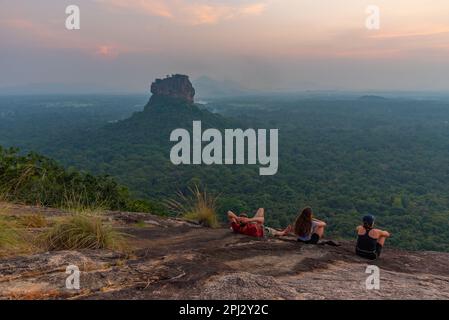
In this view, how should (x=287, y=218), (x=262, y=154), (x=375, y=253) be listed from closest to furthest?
(x=375, y=253)
(x=287, y=218)
(x=262, y=154)

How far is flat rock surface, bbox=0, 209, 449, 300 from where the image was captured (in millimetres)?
2873

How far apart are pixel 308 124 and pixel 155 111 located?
43.5m

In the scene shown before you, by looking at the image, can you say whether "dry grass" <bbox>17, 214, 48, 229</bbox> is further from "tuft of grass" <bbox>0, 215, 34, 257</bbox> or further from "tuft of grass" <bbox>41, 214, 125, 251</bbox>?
"tuft of grass" <bbox>41, 214, 125, 251</bbox>

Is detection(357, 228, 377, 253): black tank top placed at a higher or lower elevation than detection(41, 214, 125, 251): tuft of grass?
lower

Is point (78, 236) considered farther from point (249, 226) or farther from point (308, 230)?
point (308, 230)

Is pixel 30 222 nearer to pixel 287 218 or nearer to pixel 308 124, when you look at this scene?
pixel 287 218

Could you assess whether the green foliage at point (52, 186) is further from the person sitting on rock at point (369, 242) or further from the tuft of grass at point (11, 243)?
the person sitting on rock at point (369, 242)

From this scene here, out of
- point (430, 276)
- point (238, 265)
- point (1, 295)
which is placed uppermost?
point (1, 295)

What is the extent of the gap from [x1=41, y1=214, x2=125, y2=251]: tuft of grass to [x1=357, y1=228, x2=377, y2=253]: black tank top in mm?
3016

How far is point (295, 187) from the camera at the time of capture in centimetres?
4553

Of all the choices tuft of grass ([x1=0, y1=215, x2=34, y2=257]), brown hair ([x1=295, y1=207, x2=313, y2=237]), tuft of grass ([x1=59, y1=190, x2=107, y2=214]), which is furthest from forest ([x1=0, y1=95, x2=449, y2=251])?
tuft of grass ([x1=0, y1=215, x2=34, y2=257])

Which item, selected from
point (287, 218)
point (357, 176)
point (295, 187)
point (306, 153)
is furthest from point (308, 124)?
point (287, 218)

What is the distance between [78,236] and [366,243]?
3485 mm

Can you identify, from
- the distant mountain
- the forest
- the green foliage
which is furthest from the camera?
the distant mountain
